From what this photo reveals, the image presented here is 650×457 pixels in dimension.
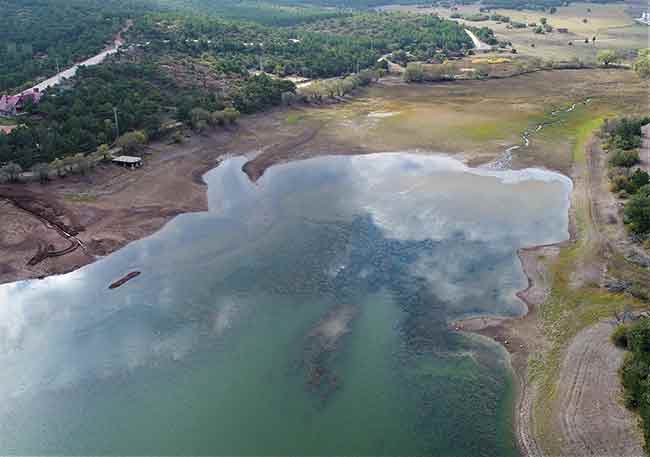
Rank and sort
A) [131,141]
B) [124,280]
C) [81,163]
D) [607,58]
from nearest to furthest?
[124,280] < [81,163] < [131,141] < [607,58]

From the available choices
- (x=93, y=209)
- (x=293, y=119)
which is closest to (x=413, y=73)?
(x=293, y=119)

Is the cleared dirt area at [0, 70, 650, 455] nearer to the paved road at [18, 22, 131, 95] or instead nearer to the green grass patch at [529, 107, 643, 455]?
the green grass patch at [529, 107, 643, 455]

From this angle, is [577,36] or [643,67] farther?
[577,36]

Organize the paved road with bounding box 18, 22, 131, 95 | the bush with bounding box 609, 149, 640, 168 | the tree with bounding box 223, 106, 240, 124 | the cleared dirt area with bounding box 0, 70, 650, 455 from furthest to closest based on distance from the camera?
the tree with bounding box 223, 106, 240, 124 → the paved road with bounding box 18, 22, 131, 95 → the bush with bounding box 609, 149, 640, 168 → the cleared dirt area with bounding box 0, 70, 650, 455

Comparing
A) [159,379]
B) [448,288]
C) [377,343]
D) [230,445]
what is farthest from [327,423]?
[448,288]

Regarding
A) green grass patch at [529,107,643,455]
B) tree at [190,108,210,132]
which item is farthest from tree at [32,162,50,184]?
green grass patch at [529,107,643,455]

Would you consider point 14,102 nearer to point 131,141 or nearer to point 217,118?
point 131,141
